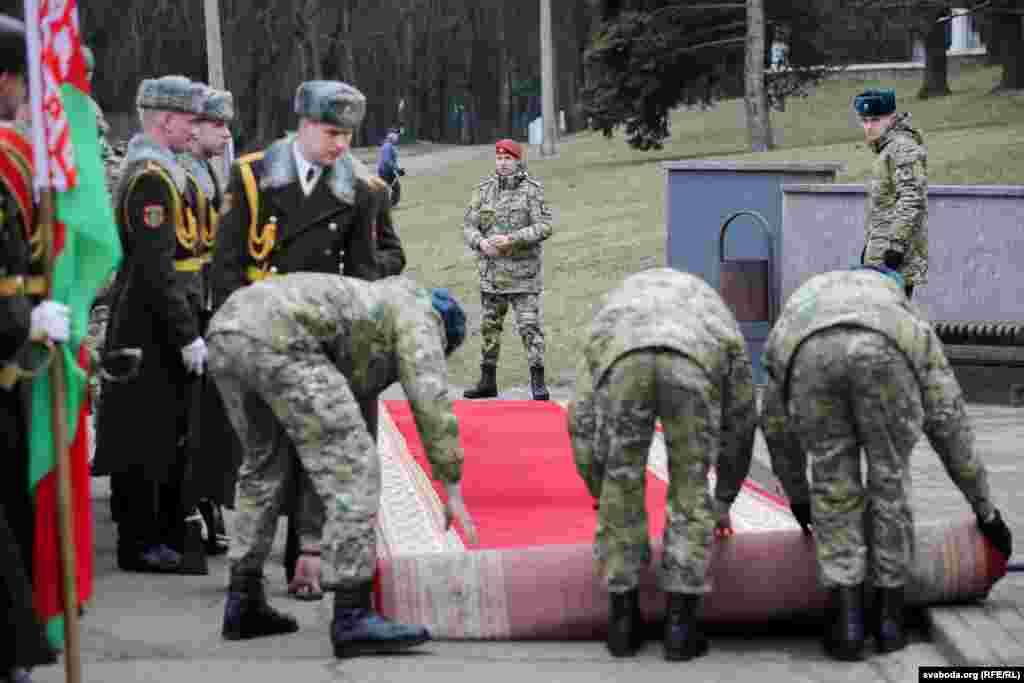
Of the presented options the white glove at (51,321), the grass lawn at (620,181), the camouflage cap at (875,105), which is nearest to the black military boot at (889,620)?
the white glove at (51,321)

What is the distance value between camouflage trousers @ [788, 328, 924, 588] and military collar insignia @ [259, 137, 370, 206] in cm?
187

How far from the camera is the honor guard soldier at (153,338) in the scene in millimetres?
8062

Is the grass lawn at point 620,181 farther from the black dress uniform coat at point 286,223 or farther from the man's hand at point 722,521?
the man's hand at point 722,521

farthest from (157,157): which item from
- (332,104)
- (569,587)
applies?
(569,587)

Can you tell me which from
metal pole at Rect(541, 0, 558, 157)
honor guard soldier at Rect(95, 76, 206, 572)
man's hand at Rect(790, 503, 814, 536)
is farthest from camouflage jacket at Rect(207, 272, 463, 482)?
metal pole at Rect(541, 0, 558, 157)

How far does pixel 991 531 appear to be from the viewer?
7.00 metres

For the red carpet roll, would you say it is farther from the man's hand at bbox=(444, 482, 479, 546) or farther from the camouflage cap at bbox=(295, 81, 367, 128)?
the camouflage cap at bbox=(295, 81, 367, 128)

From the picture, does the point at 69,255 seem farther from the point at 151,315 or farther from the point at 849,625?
the point at 849,625

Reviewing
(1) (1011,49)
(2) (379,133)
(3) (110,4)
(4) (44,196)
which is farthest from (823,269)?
(2) (379,133)

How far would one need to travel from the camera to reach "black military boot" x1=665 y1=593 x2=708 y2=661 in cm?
659

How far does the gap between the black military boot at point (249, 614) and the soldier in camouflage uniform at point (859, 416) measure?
1.87 meters

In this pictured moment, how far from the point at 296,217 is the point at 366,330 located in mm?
947

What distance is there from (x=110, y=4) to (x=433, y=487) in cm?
4477

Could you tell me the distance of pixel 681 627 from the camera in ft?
21.6
